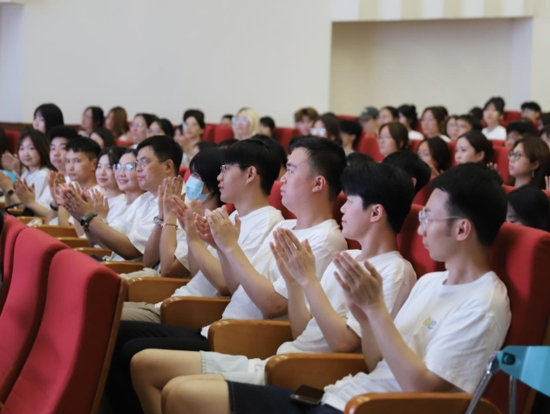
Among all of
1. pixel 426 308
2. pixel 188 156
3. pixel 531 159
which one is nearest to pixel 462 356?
pixel 426 308

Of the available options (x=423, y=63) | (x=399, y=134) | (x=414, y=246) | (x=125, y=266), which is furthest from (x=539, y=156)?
(x=423, y=63)

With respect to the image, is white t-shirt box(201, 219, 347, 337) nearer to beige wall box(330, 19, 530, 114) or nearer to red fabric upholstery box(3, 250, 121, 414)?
red fabric upholstery box(3, 250, 121, 414)

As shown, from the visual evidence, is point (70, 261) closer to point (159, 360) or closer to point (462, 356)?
point (159, 360)

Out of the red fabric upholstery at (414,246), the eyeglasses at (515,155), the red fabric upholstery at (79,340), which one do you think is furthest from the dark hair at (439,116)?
the red fabric upholstery at (79,340)

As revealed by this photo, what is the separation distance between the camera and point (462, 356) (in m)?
1.96

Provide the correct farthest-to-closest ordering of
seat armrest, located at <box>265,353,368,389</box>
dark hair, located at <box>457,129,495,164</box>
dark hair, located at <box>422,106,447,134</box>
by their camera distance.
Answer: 1. dark hair, located at <box>422,106,447,134</box>
2. dark hair, located at <box>457,129,495,164</box>
3. seat armrest, located at <box>265,353,368,389</box>

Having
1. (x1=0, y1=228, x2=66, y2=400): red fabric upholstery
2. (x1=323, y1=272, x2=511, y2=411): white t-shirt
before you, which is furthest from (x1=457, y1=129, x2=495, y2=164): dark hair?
(x1=0, y1=228, x2=66, y2=400): red fabric upholstery

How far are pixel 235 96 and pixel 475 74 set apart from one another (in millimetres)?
3198

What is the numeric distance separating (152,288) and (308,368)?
46.0 inches

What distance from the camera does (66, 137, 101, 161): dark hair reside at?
4.70 meters

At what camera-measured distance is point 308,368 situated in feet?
7.54

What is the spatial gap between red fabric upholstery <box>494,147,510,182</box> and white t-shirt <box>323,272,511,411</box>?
3157 millimetres

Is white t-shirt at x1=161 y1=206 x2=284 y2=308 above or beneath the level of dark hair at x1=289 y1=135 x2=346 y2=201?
beneath

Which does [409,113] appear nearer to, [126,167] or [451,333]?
[126,167]
